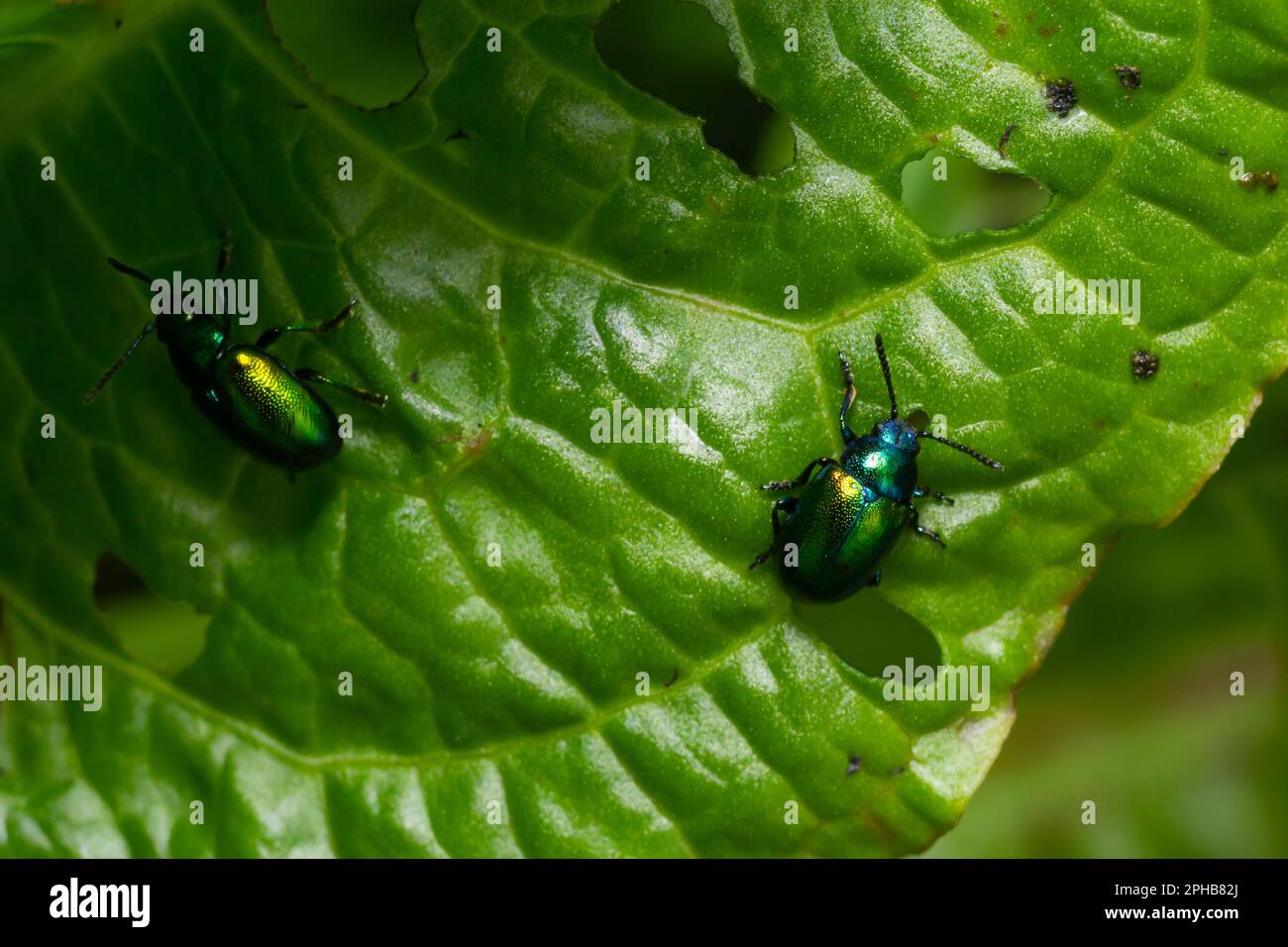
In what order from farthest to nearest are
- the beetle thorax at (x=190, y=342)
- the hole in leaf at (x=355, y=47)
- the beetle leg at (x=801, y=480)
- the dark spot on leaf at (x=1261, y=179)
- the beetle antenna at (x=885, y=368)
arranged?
1. the hole in leaf at (x=355, y=47)
2. the beetle thorax at (x=190, y=342)
3. the beetle leg at (x=801, y=480)
4. the beetle antenna at (x=885, y=368)
5. the dark spot on leaf at (x=1261, y=179)

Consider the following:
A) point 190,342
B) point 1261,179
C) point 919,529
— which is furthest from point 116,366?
point 1261,179

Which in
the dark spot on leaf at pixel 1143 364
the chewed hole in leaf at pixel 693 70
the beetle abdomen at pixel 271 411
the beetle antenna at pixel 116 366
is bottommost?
the dark spot on leaf at pixel 1143 364

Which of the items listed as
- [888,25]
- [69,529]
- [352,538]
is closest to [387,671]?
[352,538]

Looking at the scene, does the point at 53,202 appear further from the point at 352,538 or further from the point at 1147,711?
the point at 1147,711

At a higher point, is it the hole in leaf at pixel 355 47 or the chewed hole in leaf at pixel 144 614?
the hole in leaf at pixel 355 47

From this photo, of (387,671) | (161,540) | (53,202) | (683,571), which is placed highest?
(53,202)

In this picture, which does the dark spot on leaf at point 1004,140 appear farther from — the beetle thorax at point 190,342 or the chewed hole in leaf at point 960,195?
the beetle thorax at point 190,342

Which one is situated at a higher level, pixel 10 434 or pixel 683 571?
pixel 10 434

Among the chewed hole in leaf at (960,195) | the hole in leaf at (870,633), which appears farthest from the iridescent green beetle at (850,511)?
the chewed hole in leaf at (960,195)
